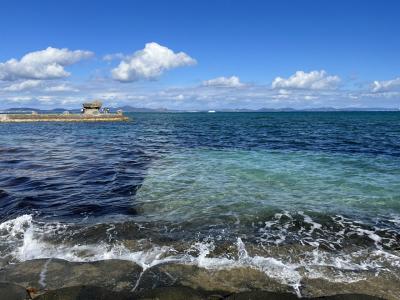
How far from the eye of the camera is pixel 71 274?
8.73 meters

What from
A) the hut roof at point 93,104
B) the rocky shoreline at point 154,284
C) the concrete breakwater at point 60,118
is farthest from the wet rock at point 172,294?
the hut roof at point 93,104

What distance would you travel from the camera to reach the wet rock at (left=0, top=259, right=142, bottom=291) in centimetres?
829

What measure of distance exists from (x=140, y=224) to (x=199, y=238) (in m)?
2.47

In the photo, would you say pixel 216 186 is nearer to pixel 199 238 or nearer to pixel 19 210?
pixel 199 238

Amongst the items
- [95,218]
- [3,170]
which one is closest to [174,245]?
[95,218]

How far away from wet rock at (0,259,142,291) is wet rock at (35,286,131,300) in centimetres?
70

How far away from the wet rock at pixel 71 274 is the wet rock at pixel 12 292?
54 cm

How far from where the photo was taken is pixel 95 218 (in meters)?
13.6

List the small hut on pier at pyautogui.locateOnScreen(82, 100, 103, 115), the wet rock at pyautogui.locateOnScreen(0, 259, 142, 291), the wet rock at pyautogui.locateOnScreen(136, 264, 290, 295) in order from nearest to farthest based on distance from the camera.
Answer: the wet rock at pyautogui.locateOnScreen(136, 264, 290, 295) → the wet rock at pyautogui.locateOnScreen(0, 259, 142, 291) → the small hut on pier at pyautogui.locateOnScreen(82, 100, 103, 115)

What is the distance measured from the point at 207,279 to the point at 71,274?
10.6ft

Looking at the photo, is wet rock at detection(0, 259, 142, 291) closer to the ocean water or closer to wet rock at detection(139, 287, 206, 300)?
the ocean water

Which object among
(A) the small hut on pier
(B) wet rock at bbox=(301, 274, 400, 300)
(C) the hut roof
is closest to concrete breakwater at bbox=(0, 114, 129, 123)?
(A) the small hut on pier

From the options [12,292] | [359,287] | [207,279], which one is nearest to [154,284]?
[207,279]

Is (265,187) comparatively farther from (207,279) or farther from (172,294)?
(172,294)
